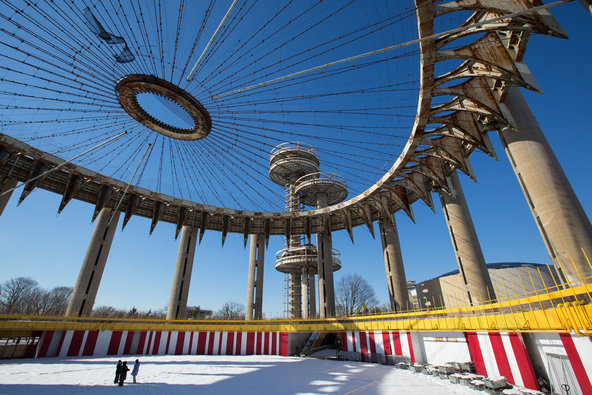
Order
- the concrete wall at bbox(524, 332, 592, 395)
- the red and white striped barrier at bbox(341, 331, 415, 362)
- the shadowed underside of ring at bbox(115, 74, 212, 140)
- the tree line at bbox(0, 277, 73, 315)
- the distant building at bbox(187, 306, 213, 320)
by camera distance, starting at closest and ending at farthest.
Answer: the concrete wall at bbox(524, 332, 592, 395)
the shadowed underside of ring at bbox(115, 74, 212, 140)
the red and white striped barrier at bbox(341, 331, 415, 362)
the distant building at bbox(187, 306, 213, 320)
the tree line at bbox(0, 277, 73, 315)

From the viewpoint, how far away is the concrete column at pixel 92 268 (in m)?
35.1

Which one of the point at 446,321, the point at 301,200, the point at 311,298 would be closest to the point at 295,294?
the point at 311,298

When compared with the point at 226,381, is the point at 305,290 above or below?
above

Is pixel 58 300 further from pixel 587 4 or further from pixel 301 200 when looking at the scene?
pixel 587 4

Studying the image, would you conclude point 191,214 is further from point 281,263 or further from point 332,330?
point 332,330

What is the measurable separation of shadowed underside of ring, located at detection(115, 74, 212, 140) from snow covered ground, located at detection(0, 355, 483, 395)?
19884 millimetres

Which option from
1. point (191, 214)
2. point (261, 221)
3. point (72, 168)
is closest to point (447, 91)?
point (261, 221)

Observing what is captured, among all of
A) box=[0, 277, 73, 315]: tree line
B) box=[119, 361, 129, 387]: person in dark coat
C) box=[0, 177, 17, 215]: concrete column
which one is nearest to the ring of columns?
box=[0, 177, 17, 215]: concrete column

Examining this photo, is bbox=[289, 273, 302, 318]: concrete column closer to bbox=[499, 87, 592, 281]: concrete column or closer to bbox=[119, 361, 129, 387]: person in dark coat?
bbox=[119, 361, 129, 387]: person in dark coat

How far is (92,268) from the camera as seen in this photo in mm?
36281

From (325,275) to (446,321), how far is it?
21389mm

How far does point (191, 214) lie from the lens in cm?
4441

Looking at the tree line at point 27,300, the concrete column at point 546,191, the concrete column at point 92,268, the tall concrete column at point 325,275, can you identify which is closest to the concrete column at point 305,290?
the tall concrete column at point 325,275

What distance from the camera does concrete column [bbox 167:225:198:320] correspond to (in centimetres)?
4109
